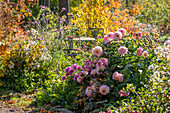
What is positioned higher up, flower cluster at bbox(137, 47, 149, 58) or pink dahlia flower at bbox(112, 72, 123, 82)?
flower cluster at bbox(137, 47, 149, 58)

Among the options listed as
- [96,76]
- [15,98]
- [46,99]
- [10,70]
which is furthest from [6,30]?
[96,76]

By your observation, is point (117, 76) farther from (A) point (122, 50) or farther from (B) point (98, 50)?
(B) point (98, 50)

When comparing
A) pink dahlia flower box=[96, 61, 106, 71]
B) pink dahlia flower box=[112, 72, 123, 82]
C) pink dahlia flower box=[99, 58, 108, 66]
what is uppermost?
pink dahlia flower box=[99, 58, 108, 66]

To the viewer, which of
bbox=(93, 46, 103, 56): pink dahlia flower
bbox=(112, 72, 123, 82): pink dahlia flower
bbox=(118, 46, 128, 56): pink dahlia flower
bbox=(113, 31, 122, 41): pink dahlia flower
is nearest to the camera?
bbox=(112, 72, 123, 82): pink dahlia flower

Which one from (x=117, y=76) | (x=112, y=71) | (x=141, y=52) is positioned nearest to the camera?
(x=117, y=76)

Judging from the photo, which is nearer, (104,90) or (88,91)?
(104,90)

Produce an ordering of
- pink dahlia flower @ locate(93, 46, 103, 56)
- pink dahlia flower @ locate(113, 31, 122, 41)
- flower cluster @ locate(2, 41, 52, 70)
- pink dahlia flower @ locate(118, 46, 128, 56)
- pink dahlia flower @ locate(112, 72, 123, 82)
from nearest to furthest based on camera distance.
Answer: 1. pink dahlia flower @ locate(112, 72, 123, 82)
2. pink dahlia flower @ locate(118, 46, 128, 56)
3. pink dahlia flower @ locate(93, 46, 103, 56)
4. pink dahlia flower @ locate(113, 31, 122, 41)
5. flower cluster @ locate(2, 41, 52, 70)

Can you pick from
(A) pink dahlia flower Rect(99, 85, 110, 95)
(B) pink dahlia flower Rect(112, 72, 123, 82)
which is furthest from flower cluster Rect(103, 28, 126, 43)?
(A) pink dahlia flower Rect(99, 85, 110, 95)

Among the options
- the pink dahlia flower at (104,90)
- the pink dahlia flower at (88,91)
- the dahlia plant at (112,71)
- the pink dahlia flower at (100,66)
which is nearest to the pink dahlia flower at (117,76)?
the dahlia plant at (112,71)

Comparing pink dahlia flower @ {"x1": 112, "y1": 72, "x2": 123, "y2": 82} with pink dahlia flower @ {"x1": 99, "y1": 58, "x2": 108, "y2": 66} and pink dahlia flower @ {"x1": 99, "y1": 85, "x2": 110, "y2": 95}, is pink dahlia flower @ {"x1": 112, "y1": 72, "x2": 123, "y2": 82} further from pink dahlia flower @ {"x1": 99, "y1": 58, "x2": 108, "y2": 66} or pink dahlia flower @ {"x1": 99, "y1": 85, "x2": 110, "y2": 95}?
pink dahlia flower @ {"x1": 99, "y1": 58, "x2": 108, "y2": 66}

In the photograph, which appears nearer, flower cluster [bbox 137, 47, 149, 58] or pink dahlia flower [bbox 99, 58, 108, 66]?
flower cluster [bbox 137, 47, 149, 58]

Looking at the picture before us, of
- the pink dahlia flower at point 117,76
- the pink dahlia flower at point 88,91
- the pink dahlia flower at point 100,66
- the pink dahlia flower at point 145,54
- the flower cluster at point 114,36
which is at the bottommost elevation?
the pink dahlia flower at point 88,91

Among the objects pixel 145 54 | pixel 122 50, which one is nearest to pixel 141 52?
pixel 145 54

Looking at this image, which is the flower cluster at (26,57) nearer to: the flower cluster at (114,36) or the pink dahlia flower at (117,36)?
the flower cluster at (114,36)
